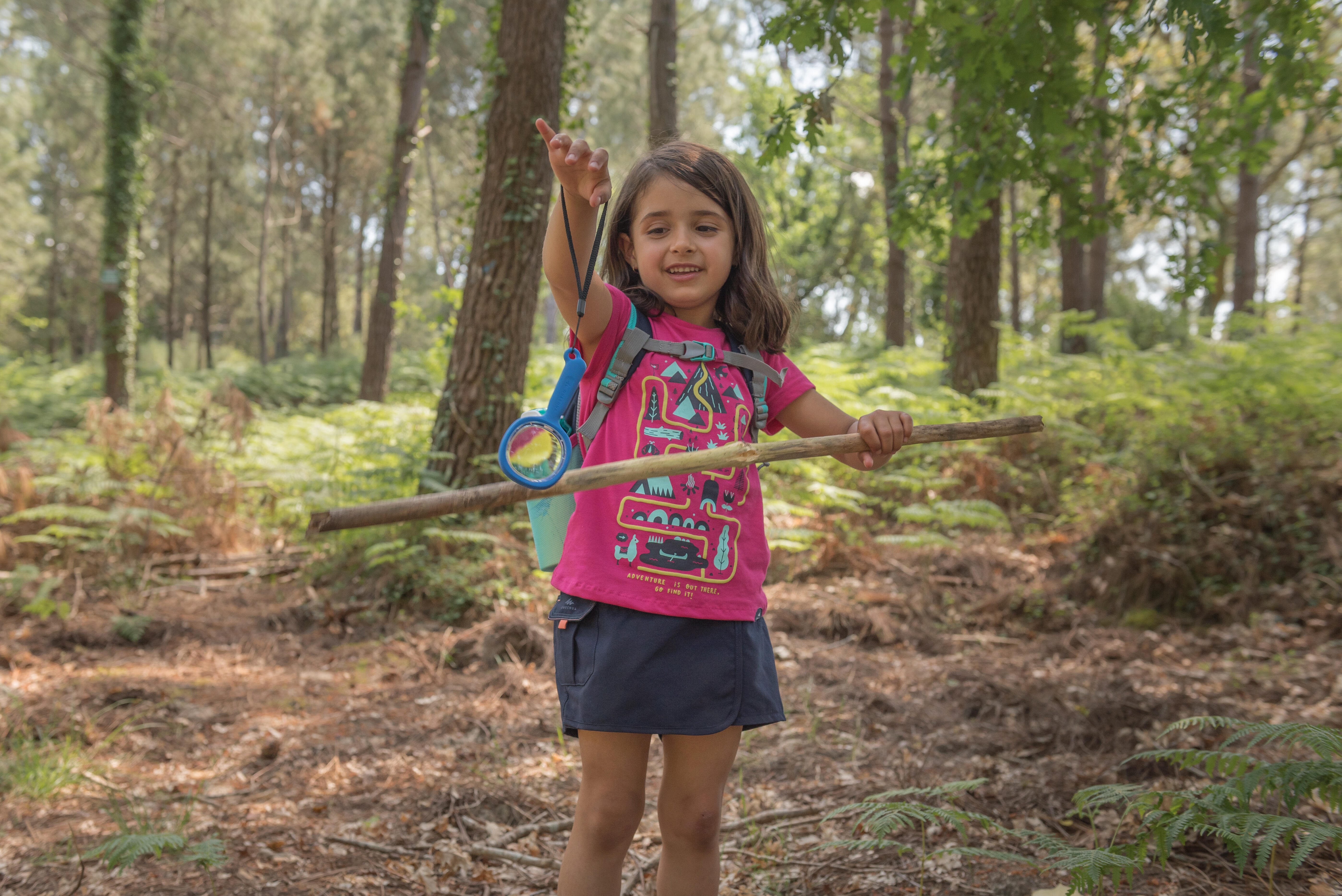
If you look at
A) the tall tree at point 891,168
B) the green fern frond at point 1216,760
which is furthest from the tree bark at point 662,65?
the green fern frond at point 1216,760

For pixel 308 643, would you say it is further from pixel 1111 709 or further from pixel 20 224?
pixel 20 224

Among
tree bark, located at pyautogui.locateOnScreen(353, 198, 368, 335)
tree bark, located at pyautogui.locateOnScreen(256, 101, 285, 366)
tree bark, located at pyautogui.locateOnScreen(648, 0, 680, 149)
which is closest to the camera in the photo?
tree bark, located at pyautogui.locateOnScreen(648, 0, 680, 149)

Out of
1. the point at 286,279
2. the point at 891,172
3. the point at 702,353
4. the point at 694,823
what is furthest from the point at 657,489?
the point at 286,279

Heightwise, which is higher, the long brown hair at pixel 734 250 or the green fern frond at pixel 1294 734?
the long brown hair at pixel 734 250

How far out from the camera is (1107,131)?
378 centimetres

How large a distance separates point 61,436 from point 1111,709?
1292 cm

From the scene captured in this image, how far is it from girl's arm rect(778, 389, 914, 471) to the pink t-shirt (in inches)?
8.4

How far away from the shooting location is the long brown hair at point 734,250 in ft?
6.48

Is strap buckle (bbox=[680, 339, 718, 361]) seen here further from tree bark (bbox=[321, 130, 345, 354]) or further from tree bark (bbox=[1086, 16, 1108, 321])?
tree bark (bbox=[321, 130, 345, 354])

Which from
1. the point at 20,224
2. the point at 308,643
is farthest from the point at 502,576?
the point at 20,224

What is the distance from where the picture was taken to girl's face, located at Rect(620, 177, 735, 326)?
76.1 inches

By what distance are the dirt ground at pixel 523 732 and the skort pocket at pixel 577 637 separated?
1.09 meters

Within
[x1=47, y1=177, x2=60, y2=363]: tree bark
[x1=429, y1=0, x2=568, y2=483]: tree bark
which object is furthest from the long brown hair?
[x1=47, y1=177, x2=60, y2=363]: tree bark

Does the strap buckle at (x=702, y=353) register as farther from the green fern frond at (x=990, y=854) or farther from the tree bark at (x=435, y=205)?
the tree bark at (x=435, y=205)
